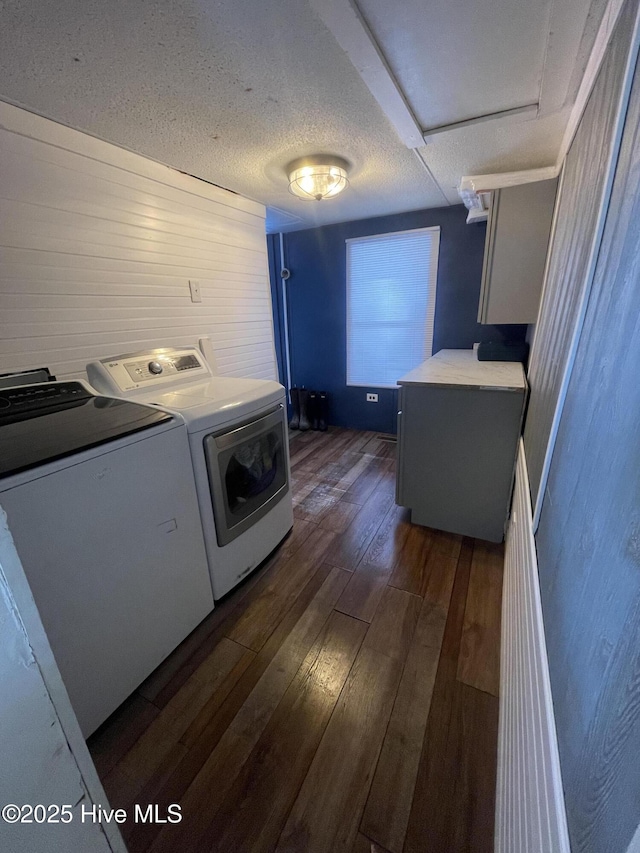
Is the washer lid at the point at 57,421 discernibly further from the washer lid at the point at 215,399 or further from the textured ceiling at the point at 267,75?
the textured ceiling at the point at 267,75

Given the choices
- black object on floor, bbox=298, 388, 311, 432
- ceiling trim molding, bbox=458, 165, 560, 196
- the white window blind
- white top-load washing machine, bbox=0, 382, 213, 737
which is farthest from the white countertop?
black object on floor, bbox=298, 388, 311, 432

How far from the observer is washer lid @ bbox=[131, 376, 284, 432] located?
1388 millimetres

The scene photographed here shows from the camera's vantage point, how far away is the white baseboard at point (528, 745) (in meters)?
0.49

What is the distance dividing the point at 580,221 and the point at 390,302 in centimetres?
242

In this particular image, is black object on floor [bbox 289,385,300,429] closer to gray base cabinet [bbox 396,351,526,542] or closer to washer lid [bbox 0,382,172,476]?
gray base cabinet [bbox 396,351,526,542]

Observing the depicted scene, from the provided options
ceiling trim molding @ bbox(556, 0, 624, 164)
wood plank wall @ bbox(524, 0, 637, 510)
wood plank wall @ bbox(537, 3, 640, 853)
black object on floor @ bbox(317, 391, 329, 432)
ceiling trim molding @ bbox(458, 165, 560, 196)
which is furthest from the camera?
black object on floor @ bbox(317, 391, 329, 432)

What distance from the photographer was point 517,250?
203 cm

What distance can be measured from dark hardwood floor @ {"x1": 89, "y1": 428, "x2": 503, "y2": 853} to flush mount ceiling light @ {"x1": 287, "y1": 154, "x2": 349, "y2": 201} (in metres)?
2.20

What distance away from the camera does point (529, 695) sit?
2.27 feet

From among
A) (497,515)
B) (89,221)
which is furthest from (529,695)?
(89,221)

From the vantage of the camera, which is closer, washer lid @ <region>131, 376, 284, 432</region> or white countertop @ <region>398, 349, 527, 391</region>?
washer lid @ <region>131, 376, 284, 432</region>

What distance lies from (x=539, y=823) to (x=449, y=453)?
5.14ft

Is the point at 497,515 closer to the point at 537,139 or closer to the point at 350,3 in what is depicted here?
the point at 537,139

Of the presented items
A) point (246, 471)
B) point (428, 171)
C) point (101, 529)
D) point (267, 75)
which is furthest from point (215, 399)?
point (428, 171)
